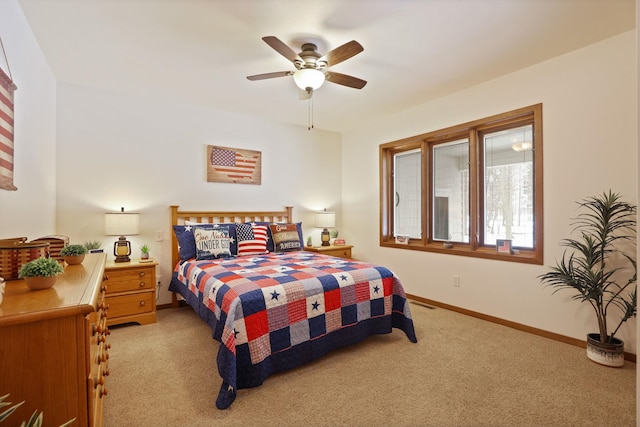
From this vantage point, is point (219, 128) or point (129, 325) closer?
point (129, 325)

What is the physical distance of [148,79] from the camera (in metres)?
3.25

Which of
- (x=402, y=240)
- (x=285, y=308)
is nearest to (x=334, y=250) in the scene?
(x=402, y=240)

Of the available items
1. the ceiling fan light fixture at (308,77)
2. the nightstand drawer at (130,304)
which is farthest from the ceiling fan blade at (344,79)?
the nightstand drawer at (130,304)

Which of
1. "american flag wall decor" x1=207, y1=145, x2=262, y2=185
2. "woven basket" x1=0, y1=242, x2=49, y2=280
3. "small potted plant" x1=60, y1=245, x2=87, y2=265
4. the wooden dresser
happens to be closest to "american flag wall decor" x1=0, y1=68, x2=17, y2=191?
"small potted plant" x1=60, y1=245, x2=87, y2=265

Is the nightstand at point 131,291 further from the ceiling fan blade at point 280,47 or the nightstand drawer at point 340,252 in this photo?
the ceiling fan blade at point 280,47

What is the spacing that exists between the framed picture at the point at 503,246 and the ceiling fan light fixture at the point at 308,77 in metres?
2.50

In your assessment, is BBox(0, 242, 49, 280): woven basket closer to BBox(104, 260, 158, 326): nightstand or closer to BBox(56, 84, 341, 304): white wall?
BBox(104, 260, 158, 326): nightstand

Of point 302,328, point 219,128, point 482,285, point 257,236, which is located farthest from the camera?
point 219,128

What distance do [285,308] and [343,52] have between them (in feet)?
6.25

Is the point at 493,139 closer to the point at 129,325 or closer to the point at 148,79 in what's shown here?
the point at 148,79

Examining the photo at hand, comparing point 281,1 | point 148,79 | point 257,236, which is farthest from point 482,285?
point 148,79

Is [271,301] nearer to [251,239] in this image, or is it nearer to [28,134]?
[251,239]

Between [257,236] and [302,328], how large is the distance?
1.75 m

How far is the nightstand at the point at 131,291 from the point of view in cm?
314
